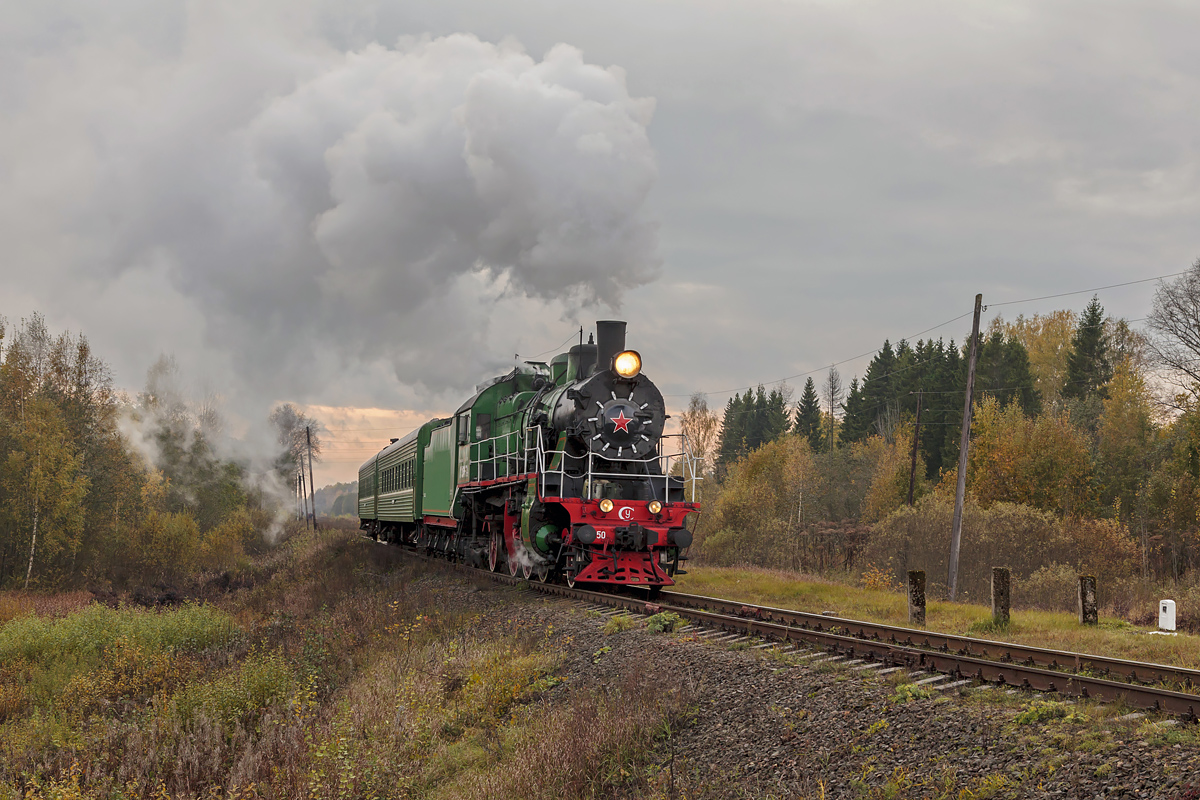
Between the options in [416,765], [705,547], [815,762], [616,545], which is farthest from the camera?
[705,547]

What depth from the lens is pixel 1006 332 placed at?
62.0 m

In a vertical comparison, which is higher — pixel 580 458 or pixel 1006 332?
pixel 1006 332

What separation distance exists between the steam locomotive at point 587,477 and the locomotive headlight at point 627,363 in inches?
0.7

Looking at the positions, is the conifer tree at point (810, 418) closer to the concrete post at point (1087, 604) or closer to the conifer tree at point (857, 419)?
the conifer tree at point (857, 419)

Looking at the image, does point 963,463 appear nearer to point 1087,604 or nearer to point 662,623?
point 1087,604

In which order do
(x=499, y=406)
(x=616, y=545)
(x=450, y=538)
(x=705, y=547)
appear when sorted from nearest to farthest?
(x=616, y=545) → (x=499, y=406) → (x=450, y=538) → (x=705, y=547)

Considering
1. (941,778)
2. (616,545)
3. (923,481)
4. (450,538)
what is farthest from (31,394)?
(923,481)

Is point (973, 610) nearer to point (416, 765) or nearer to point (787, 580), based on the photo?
point (787, 580)

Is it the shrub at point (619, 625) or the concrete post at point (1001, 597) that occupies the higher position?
the concrete post at point (1001, 597)

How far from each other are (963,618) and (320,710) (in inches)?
382

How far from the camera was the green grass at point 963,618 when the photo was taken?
32.4ft

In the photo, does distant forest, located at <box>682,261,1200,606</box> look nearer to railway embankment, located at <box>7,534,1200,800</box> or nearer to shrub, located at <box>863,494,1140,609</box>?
shrub, located at <box>863,494,1140,609</box>

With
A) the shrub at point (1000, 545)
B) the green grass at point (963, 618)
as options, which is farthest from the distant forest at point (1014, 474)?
the green grass at point (963, 618)

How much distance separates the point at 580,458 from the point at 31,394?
28522 mm
